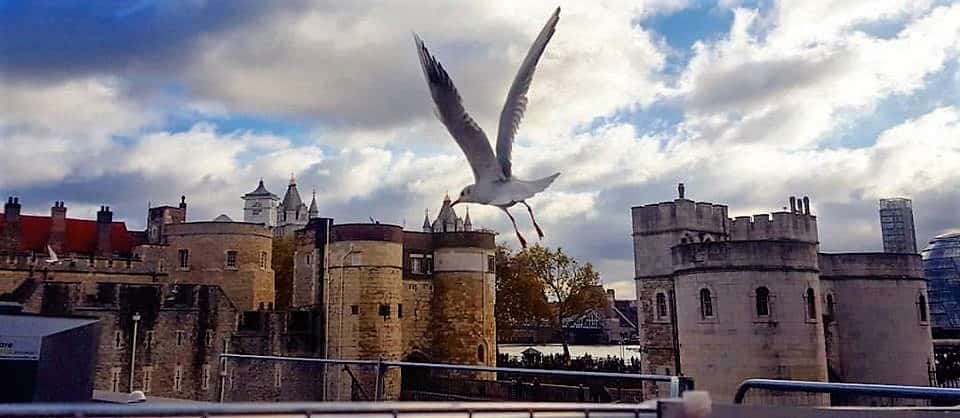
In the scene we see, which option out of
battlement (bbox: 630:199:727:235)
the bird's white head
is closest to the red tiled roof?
battlement (bbox: 630:199:727:235)

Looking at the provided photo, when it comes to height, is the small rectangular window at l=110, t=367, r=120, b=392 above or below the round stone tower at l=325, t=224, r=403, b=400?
below

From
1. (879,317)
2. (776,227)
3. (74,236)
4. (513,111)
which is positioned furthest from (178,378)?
(513,111)

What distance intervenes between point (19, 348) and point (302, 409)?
665cm

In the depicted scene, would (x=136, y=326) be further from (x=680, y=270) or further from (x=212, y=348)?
(x=680, y=270)

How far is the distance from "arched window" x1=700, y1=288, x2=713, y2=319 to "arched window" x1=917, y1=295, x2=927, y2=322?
1022 centimetres

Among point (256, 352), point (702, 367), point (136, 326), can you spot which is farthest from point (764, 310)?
point (136, 326)

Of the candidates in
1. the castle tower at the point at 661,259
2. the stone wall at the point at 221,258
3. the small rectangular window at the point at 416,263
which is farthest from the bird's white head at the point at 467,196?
the stone wall at the point at 221,258

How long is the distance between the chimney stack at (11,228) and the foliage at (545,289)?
28.3 m

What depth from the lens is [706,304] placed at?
23328mm

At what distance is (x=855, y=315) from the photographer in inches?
1112

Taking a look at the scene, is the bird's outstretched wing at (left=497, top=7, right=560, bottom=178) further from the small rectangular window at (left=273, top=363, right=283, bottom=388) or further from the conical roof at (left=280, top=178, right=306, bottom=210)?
the conical roof at (left=280, top=178, right=306, bottom=210)

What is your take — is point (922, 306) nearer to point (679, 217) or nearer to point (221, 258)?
point (679, 217)

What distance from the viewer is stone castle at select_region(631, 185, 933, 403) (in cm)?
2252

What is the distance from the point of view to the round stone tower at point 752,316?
2231 cm
